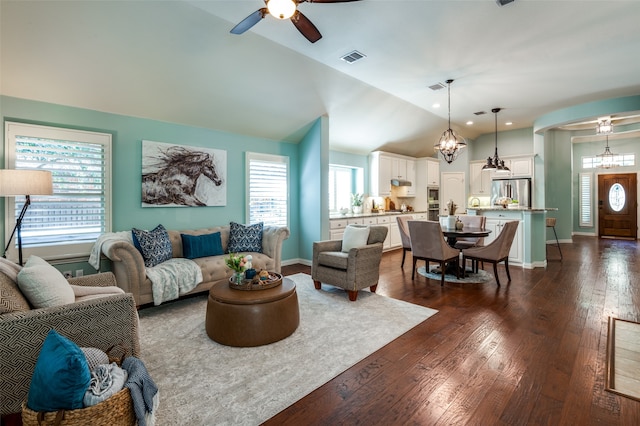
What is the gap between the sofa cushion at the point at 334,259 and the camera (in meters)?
3.92

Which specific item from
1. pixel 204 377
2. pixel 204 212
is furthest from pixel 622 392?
pixel 204 212

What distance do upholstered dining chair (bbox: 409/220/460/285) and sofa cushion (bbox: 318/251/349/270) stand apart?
4.21 feet

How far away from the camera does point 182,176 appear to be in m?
4.67

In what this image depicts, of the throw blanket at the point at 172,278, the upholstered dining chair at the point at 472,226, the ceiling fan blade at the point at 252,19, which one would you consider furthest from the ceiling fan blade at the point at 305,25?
the upholstered dining chair at the point at 472,226

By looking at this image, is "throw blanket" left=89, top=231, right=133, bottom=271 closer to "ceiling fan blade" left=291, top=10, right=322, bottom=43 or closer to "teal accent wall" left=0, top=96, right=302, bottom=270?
"teal accent wall" left=0, top=96, right=302, bottom=270

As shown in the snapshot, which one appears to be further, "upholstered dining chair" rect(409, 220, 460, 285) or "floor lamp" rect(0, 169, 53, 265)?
"upholstered dining chair" rect(409, 220, 460, 285)

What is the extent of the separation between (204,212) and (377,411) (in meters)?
3.98

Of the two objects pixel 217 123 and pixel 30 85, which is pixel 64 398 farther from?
pixel 217 123

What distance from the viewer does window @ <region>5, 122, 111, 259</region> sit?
346cm

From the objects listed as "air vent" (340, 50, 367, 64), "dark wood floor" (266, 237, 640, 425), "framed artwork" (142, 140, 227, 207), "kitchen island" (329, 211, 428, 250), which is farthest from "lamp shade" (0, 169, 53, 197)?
"kitchen island" (329, 211, 428, 250)

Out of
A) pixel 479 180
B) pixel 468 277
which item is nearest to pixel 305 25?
pixel 468 277

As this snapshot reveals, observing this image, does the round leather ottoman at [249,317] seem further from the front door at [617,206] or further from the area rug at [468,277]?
the front door at [617,206]

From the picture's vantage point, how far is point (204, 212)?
16.2 feet

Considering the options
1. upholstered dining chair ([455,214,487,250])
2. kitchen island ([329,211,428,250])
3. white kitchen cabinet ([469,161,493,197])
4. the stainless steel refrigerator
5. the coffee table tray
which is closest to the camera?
the coffee table tray
